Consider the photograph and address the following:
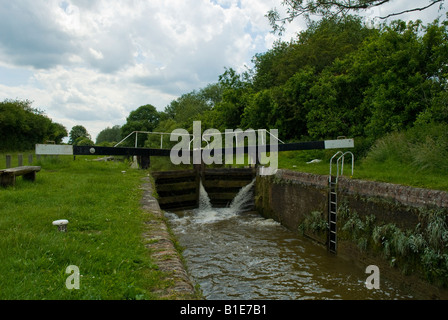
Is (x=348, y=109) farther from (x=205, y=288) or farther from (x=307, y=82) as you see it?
(x=205, y=288)

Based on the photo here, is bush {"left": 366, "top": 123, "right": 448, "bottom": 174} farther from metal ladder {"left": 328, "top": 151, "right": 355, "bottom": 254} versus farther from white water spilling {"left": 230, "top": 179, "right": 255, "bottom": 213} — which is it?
white water spilling {"left": 230, "top": 179, "right": 255, "bottom": 213}

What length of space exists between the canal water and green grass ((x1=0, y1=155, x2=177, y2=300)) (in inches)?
64.0

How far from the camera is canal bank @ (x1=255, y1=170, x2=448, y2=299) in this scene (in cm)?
446

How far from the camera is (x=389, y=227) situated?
17.4 ft

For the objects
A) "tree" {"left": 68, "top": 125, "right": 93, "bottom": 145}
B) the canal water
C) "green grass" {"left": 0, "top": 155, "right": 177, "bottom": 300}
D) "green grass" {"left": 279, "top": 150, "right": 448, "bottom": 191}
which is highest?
"tree" {"left": 68, "top": 125, "right": 93, "bottom": 145}

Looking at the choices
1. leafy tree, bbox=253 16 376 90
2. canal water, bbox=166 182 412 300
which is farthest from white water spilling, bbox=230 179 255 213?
leafy tree, bbox=253 16 376 90

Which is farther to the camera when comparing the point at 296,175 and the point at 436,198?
the point at 296,175

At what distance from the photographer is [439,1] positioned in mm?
7656

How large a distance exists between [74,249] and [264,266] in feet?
12.0

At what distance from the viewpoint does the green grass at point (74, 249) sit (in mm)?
2512

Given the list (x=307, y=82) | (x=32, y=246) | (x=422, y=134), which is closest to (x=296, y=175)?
(x=422, y=134)

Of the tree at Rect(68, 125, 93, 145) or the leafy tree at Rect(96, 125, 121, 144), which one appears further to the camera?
the leafy tree at Rect(96, 125, 121, 144)

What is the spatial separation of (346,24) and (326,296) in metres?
7.06

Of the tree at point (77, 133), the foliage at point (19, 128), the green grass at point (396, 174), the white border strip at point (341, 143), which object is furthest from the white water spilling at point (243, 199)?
the tree at point (77, 133)
